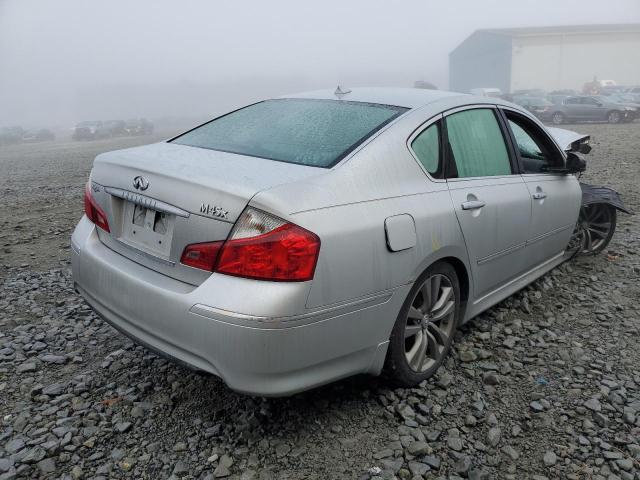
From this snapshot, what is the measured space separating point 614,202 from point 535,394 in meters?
2.65

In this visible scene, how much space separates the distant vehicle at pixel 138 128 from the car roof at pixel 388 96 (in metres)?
28.0

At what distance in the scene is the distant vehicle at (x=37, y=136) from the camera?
27984 millimetres

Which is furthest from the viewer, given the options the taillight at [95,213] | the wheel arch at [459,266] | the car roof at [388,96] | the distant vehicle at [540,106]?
the distant vehicle at [540,106]

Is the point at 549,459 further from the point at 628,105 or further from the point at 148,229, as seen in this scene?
the point at 628,105

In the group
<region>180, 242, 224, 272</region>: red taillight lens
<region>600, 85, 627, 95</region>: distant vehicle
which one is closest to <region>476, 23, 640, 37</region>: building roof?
<region>600, 85, 627, 95</region>: distant vehicle

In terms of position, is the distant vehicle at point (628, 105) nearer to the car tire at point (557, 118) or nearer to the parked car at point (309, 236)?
the car tire at point (557, 118)

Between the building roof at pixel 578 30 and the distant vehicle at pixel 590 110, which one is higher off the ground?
the building roof at pixel 578 30

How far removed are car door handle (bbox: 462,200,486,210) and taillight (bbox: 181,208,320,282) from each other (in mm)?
1074

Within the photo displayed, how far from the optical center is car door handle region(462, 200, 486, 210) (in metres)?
2.91

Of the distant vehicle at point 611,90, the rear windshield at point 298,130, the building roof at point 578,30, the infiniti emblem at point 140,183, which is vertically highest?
the building roof at point 578,30

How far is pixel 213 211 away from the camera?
2.20 meters

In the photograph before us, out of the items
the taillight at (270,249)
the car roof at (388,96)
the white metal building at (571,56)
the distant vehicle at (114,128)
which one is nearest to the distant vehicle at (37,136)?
the distant vehicle at (114,128)

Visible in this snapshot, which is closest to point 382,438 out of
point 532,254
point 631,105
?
point 532,254

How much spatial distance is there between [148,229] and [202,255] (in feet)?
1.25
